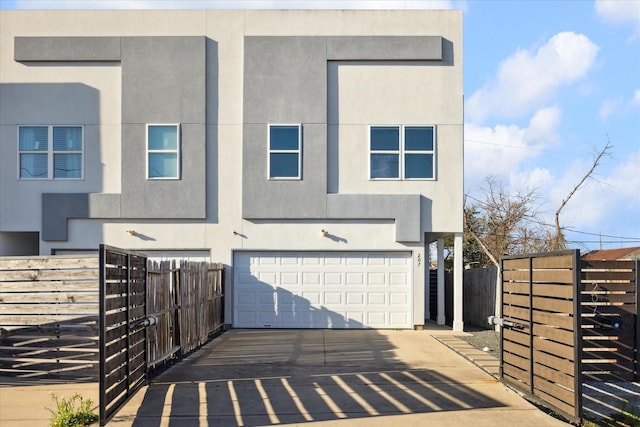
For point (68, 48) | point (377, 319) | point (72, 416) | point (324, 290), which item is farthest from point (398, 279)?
point (72, 416)

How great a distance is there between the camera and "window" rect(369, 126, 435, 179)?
58.2 ft

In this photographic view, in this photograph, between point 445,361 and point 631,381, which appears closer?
point 631,381

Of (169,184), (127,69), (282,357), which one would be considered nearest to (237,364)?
(282,357)

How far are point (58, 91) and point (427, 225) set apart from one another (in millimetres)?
10276

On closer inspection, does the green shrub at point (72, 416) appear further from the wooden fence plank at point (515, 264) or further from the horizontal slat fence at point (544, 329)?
the wooden fence plank at point (515, 264)

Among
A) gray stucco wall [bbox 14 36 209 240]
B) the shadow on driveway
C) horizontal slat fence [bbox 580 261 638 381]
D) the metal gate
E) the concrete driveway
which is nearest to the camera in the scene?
the metal gate

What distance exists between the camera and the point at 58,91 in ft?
58.5

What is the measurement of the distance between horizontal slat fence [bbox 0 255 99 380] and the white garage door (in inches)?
310

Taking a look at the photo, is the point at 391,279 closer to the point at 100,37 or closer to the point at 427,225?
the point at 427,225

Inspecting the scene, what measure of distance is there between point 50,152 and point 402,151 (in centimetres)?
919

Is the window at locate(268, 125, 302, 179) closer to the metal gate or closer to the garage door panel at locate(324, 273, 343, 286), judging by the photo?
the garage door panel at locate(324, 273, 343, 286)

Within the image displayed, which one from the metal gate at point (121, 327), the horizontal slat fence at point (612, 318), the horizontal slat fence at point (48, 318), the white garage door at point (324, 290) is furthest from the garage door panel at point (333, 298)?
the horizontal slat fence at point (612, 318)

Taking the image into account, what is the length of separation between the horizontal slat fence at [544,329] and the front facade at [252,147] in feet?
26.9

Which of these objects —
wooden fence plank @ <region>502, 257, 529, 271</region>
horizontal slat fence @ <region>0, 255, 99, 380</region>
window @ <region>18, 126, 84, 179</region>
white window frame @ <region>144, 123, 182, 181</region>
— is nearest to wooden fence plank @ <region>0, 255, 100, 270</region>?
horizontal slat fence @ <region>0, 255, 99, 380</region>
